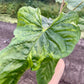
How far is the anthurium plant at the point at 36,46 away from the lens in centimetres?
51

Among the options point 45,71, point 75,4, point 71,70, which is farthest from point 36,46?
point 71,70

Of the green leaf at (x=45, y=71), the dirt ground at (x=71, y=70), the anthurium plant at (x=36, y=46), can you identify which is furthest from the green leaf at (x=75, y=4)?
the dirt ground at (x=71, y=70)

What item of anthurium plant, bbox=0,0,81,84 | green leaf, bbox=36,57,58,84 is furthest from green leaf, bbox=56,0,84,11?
green leaf, bbox=36,57,58,84

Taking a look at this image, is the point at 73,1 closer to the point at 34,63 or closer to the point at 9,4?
the point at 34,63

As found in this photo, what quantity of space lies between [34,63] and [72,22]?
0.84 feet

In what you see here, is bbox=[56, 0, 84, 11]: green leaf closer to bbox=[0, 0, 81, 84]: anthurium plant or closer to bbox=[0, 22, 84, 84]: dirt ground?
bbox=[0, 0, 81, 84]: anthurium plant

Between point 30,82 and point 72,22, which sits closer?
point 72,22

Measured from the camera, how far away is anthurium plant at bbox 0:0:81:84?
1.68 ft

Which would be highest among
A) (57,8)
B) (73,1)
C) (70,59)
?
(73,1)

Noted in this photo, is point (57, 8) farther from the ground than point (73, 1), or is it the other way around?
point (73, 1)

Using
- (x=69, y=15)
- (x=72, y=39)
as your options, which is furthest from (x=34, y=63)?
(x=69, y=15)

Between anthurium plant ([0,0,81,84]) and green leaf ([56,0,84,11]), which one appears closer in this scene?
anthurium plant ([0,0,81,84])

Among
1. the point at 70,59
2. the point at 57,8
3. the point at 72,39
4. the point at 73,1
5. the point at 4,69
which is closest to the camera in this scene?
the point at 4,69

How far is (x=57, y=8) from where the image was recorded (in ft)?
14.7
